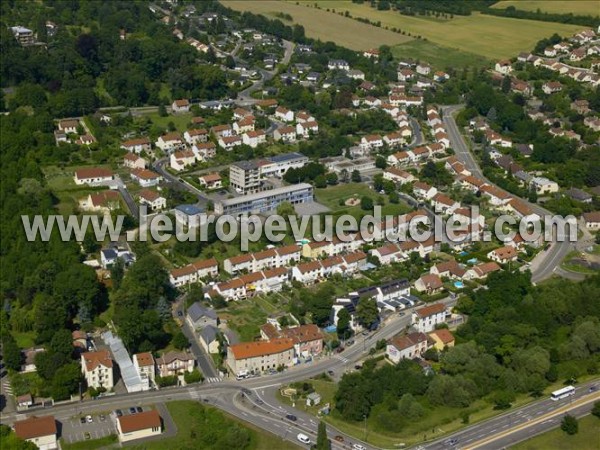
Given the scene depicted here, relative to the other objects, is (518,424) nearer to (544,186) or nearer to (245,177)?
(544,186)

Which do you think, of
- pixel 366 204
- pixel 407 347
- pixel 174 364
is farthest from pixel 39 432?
pixel 366 204

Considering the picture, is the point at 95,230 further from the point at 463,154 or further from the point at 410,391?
the point at 463,154

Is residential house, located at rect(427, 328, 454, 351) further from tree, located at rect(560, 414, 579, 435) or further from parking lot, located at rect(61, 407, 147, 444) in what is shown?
parking lot, located at rect(61, 407, 147, 444)

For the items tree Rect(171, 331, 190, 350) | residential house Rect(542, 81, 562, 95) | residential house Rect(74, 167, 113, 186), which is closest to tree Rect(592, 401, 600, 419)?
tree Rect(171, 331, 190, 350)

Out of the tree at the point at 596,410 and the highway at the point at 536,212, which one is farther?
the highway at the point at 536,212

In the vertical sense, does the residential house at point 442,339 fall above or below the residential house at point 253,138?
below

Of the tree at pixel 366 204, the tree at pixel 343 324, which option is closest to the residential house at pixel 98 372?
the tree at pixel 343 324

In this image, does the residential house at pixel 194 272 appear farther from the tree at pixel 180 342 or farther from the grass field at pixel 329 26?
the grass field at pixel 329 26
